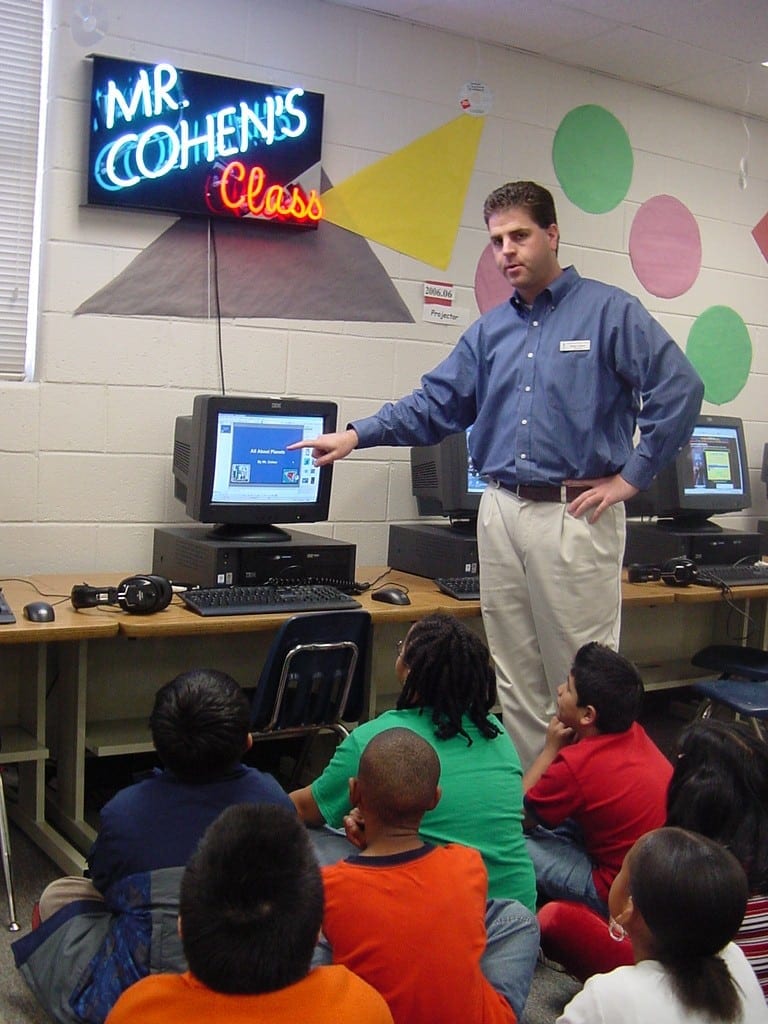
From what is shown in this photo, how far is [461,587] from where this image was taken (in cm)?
373

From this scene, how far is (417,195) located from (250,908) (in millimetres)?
3480

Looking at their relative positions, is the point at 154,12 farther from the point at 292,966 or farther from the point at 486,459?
the point at 292,966

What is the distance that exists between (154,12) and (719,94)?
2.63 m

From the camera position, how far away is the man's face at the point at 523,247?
3.13m

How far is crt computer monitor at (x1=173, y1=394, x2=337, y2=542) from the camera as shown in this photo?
11.4 ft

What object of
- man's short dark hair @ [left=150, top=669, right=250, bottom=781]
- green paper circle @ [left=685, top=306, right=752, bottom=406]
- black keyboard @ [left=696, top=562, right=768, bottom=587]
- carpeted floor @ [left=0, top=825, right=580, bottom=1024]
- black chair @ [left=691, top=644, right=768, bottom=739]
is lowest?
carpeted floor @ [left=0, top=825, right=580, bottom=1024]

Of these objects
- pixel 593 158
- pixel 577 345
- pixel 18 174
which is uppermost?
pixel 593 158

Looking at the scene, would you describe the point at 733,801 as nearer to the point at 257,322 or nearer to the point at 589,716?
the point at 589,716

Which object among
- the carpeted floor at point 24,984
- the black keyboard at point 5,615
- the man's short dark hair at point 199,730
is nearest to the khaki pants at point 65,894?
the carpeted floor at point 24,984

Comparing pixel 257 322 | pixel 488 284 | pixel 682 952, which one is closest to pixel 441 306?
pixel 488 284

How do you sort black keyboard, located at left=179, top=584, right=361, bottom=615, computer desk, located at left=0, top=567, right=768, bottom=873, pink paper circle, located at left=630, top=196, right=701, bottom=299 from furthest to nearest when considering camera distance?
pink paper circle, located at left=630, top=196, right=701, bottom=299 < black keyboard, located at left=179, top=584, right=361, bottom=615 < computer desk, located at left=0, top=567, right=768, bottom=873

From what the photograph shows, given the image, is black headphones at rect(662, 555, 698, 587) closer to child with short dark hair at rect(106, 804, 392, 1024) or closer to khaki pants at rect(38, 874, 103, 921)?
khaki pants at rect(38, 874, 103, 921)

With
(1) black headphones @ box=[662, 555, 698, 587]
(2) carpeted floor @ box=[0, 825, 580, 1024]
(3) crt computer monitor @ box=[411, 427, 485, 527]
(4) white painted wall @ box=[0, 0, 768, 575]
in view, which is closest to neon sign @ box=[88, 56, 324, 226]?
(4) white painted wall @ box=[0, 0, 768, 575]

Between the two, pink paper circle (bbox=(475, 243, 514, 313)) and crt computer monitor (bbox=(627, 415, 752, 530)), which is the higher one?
pink paper circle (bbox=(475, 243, 514, 313))
